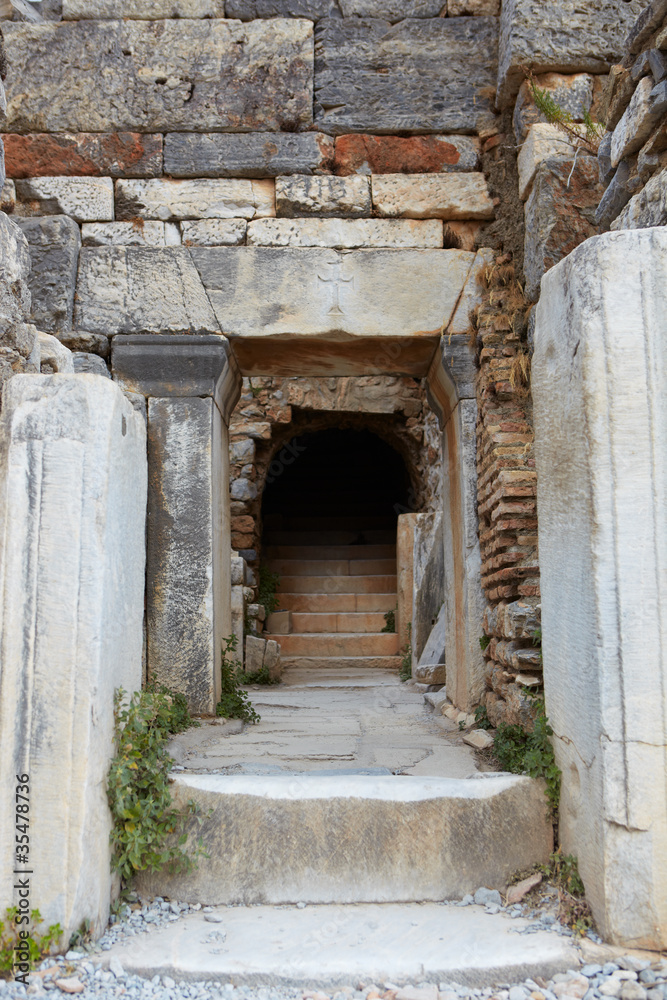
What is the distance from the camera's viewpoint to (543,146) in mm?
3844

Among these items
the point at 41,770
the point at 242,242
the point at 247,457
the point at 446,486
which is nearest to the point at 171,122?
the point at 242,242

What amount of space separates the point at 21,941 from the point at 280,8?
4.60 m

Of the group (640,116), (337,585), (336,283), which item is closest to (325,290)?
Answer: (336,283)

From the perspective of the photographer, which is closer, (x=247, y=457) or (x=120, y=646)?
(x=120, y=646)

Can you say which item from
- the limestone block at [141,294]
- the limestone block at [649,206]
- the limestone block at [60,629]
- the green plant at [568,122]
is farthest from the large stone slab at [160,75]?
the limestone block at [60,629]

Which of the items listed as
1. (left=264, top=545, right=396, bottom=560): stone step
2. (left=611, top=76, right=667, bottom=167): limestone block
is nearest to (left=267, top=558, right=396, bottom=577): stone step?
(left=264, top=545, right=396, bottom=560): stone step

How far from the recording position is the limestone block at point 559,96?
3967 millimetres

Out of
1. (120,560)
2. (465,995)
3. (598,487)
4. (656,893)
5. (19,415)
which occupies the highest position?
(19,415)

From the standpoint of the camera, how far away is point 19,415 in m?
2.25

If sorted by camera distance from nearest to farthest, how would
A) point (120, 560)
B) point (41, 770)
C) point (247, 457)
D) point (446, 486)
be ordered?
point (41, 770) → point (120, 560) → point (446, 486) → point (247, 457)

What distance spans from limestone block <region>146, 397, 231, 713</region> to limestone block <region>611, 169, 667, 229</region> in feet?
7.22

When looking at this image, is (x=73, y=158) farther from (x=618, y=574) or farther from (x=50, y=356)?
(x=618, y=574)

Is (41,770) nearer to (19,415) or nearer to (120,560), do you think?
(120,560)

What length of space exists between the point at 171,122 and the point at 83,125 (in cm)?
49
